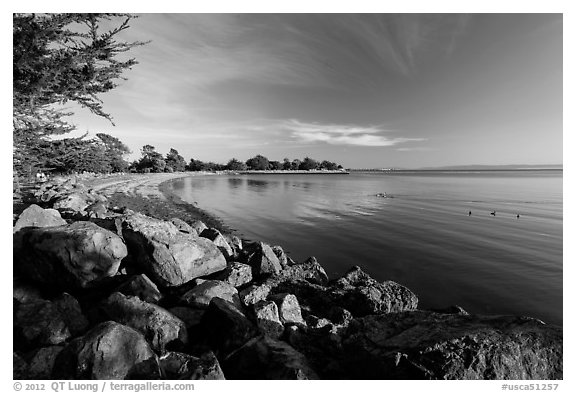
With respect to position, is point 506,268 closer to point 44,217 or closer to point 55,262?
point 55,262

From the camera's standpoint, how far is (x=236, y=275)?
7.16m

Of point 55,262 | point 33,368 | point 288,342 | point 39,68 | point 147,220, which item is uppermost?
point 39,68

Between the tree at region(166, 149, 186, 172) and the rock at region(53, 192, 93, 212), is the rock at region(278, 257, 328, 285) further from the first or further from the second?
the tree at region(166, 149, 186, 172)

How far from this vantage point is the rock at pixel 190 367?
346 centimetres

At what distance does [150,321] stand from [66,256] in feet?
9.29

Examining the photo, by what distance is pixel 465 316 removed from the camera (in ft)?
14.9

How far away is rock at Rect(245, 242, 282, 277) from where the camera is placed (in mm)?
8016

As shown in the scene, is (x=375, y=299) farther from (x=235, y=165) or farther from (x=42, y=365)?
(x=235, y=165)

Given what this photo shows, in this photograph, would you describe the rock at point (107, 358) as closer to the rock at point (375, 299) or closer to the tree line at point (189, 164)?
the rock at point (375, 299)

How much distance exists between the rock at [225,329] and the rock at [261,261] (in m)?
3.37

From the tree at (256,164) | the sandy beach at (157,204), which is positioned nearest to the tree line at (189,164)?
the tree at (256,164)
